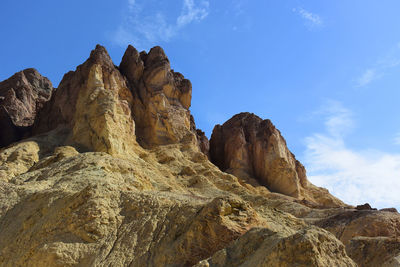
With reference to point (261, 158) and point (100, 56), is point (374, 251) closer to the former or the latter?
point (100, 56)

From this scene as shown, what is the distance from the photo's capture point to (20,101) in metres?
53.8

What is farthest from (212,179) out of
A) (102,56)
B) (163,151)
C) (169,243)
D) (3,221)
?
(169,243)

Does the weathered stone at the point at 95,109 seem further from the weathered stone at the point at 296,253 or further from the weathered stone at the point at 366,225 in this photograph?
the weathered stone at the point at 296,253

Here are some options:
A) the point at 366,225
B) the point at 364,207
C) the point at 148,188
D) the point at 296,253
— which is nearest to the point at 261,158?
the point at 364,207

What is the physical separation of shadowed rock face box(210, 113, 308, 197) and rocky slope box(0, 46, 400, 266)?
0.59ft

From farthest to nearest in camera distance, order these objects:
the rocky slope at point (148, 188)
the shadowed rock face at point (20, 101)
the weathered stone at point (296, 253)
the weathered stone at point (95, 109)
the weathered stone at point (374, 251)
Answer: the shadowed rock face at point (20, 101) → the weathered stone at point (95, 109) → the weathered stone at point (374, 251) → the rocky slope at point (148, 188) → the weathered stone at point (296, 253)

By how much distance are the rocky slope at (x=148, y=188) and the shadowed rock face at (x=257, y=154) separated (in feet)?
0.59

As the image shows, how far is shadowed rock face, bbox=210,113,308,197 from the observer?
51.6m

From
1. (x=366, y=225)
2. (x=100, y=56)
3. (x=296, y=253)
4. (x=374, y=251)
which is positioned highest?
(x=100, y=56)

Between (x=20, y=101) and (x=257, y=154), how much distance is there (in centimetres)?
3092

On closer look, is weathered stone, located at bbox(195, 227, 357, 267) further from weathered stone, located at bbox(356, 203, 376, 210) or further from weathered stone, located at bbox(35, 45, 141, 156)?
weathered stone, located at bbox(356, 203, 376, 210)

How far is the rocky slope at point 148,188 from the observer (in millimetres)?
12734

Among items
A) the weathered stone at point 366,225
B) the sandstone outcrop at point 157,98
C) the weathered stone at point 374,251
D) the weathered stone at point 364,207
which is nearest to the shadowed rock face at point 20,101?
the sandstone outcrop at point 157,98

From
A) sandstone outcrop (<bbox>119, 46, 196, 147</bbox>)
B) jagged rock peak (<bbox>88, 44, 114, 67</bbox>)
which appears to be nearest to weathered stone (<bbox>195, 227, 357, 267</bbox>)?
sandstone outcrop (<bbox>119, 46, 196, 147</bbox>)
